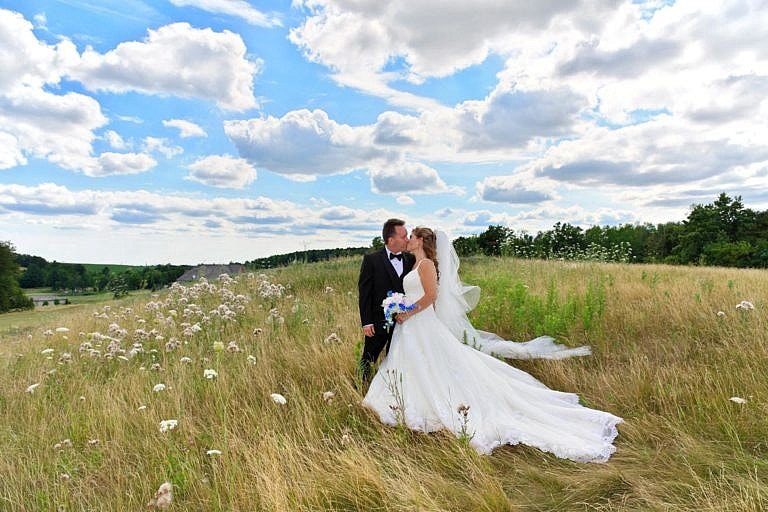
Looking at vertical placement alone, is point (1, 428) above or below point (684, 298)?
below

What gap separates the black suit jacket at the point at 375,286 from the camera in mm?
5957

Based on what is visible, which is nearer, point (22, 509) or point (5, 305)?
point (22, 509)

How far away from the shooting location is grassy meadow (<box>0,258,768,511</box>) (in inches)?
148

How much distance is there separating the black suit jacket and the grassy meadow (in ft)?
2.70

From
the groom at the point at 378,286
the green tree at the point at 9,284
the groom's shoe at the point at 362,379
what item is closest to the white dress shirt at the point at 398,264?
the groom at the point at 378,286

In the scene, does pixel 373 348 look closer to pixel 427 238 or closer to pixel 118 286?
pixel 427 238

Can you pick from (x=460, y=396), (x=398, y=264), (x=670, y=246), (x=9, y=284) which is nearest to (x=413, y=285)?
(x=398, y=264)

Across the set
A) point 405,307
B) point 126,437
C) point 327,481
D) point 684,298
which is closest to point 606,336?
point 684,298

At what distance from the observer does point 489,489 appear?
3695mm

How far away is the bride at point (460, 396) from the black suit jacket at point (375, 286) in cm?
33

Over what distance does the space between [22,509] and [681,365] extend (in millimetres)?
7365

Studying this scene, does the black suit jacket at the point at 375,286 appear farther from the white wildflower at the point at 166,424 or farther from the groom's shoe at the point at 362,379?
the white wildflower at the point at 166,424

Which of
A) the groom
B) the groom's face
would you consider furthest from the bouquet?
the groom's face

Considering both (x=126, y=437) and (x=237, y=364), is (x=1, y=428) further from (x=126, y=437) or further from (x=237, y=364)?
(x=237, y=364)
